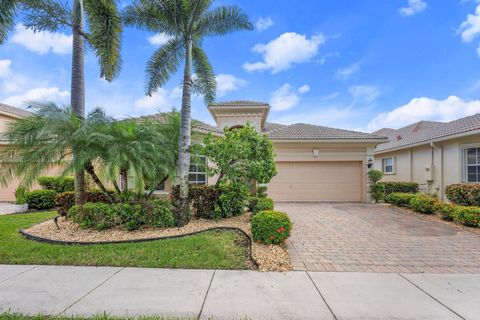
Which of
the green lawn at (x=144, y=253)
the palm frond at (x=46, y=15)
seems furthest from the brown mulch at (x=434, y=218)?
the palm frond at (x=46, y=15)

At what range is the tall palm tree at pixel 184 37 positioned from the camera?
6973 mm

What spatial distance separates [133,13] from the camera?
7.46m

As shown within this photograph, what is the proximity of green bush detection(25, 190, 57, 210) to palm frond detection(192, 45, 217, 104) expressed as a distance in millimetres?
9001

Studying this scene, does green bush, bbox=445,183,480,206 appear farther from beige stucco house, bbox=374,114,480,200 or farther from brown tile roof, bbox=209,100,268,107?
brown tile roof, bbox=209,100,268,107

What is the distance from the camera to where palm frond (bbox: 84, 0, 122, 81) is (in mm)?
7207

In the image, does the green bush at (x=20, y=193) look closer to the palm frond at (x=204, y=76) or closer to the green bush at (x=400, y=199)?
the palm frond at (x=204, y=76)

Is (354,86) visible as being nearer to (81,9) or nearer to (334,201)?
(334,201)

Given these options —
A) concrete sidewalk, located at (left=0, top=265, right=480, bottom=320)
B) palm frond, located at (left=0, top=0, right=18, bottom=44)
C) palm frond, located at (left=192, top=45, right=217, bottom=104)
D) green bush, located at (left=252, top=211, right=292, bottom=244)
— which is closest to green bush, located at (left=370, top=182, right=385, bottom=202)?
concrete sidewalk, located at (left=0, top=265, right=480, bottom=320)

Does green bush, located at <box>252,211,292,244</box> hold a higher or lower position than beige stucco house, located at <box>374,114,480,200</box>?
lower

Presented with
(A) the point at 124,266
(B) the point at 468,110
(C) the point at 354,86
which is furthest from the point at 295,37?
(B) the point at 468,110

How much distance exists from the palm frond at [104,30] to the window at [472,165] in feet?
54.0

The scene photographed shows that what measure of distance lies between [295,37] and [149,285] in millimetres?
12833

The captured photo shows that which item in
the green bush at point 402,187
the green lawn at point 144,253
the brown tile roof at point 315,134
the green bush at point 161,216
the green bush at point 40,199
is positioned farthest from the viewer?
the green bush at point 402,187

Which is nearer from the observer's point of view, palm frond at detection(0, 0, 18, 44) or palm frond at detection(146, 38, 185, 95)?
palm frond at detection(0, 0, 18, 44)
